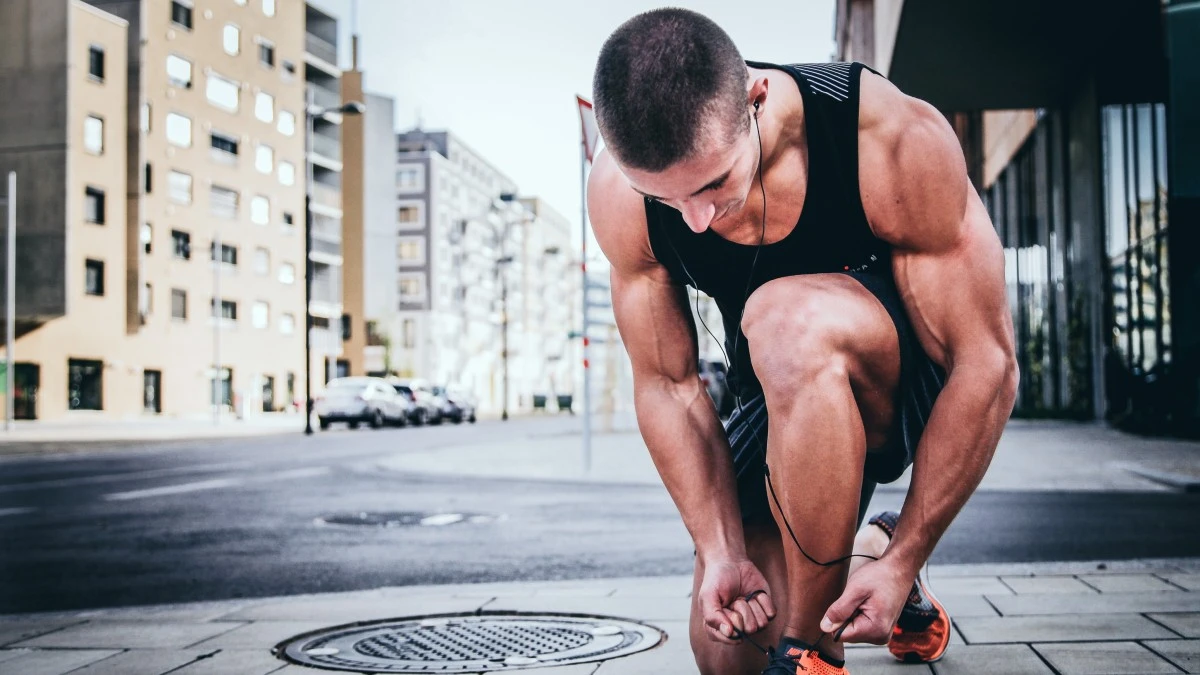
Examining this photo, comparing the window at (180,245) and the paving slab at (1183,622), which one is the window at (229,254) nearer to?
the window at (180,245)

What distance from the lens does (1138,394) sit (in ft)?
65.1

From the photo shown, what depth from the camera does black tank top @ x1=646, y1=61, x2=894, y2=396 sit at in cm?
220

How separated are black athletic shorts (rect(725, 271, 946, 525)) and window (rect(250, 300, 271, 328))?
166 feet

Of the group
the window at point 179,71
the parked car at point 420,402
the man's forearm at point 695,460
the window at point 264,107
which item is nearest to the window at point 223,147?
the window at point 264,107

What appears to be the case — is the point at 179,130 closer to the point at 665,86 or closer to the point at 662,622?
the point at 662,622

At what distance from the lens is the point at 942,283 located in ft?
7.48

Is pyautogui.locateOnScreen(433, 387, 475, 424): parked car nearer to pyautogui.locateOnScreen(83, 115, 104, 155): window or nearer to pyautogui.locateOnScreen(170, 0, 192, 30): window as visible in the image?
pyautogui.locateOnScreen(83, 115, 104, 155): window

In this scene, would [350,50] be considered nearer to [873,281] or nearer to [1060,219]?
[1060,219]

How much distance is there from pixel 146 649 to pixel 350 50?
6988cm

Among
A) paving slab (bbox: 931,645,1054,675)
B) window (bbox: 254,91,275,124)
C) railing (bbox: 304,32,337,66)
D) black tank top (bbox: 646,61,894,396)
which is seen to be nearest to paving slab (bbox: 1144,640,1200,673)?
paving slab (bbox: 931,645,1054,675)

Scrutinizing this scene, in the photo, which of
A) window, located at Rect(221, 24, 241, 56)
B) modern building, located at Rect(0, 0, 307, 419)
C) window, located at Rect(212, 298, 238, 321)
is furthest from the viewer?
window, located at Rect(212, 298, 238, 321)

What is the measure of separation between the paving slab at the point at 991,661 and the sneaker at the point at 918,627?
0.05 metres

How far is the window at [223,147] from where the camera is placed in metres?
48.0

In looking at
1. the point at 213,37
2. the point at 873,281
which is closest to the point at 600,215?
the point at 873,281
